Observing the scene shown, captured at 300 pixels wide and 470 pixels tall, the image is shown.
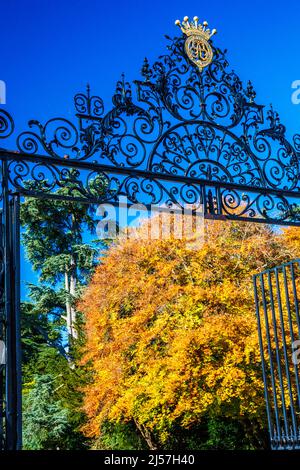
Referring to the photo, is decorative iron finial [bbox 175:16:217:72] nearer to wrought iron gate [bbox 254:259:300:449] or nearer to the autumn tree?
wrought iron gate [bbox 254:259:300:449]

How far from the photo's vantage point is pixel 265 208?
678 cm

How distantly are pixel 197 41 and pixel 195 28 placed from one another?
0.13m

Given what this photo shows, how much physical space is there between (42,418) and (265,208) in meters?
12.4

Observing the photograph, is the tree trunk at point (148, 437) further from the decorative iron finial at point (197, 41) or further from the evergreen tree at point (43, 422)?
the decorative iron finial at point (197, 41)

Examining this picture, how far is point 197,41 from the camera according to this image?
6.70 m

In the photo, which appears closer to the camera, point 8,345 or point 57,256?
point 8,345

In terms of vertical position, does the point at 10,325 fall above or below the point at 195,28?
below

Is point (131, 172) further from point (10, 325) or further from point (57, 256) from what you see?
point (57, 256)

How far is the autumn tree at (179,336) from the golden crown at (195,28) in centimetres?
887

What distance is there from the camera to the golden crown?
21.5 ft

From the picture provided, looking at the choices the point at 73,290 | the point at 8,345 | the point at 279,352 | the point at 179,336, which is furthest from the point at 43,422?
the point at 8,345

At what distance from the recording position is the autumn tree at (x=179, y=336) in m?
14.7

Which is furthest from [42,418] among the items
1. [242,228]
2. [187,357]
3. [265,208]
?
[265,208]
